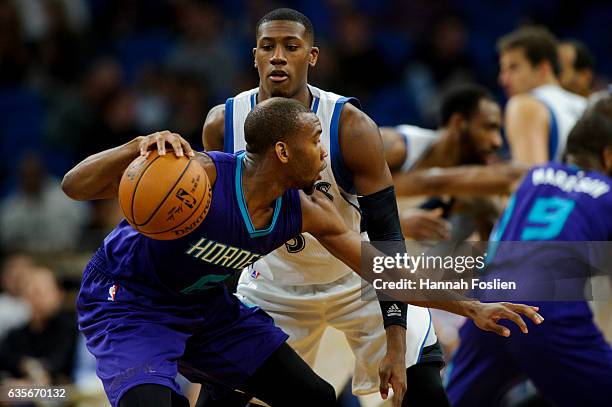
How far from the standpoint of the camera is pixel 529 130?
7.02 m

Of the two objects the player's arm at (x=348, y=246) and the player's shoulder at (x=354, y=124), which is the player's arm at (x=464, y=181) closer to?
the player's shoulder at (x=354, y=124)

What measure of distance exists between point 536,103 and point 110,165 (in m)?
3.78

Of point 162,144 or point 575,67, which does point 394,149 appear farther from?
point 162,144

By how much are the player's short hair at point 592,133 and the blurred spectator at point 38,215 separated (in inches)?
224

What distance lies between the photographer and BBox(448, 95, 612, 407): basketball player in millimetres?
5086

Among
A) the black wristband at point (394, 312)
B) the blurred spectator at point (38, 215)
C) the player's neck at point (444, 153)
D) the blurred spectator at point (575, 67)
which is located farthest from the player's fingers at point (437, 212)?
the blurred spectator at point (38, 215)

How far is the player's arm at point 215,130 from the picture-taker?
4848mm

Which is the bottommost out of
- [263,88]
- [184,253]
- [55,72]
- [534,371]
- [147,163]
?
[534,371]

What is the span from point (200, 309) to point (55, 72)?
295 inches

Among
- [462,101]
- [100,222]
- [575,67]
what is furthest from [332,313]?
[100,222]

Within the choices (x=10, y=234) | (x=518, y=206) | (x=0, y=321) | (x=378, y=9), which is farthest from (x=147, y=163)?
(x=378, y=9)

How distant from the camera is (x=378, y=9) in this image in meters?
12.0

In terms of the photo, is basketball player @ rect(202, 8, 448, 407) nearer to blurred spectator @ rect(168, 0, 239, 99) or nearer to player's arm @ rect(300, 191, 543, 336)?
player's arm @ rect(300, 191, 543, 336)

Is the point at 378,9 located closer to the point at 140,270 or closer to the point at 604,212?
the point at 604,212
